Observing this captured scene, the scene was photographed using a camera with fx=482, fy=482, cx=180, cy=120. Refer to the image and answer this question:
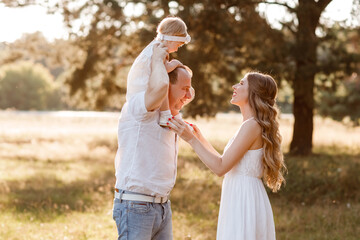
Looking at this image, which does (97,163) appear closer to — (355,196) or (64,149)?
(64,149)

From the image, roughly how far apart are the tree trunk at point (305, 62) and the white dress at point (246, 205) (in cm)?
850

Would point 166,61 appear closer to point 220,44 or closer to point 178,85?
point 178,85

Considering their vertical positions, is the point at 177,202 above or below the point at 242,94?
below

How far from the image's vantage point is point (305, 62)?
12.4m

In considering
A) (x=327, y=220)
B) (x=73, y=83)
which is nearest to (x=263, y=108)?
(x=327, y=220)

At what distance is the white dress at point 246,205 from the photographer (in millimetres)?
3490

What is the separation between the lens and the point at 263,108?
3.48m

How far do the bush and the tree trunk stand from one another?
198 ft

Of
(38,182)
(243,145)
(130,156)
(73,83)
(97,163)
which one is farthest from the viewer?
(73,83)

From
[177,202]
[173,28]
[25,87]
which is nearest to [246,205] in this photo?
[173,28]

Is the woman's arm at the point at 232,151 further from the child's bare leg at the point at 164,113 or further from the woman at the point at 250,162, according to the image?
the child's bare leg at the point at 164,113

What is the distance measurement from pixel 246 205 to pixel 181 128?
891 millimetres

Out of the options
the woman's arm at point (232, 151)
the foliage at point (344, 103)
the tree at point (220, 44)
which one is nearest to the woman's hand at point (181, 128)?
the woman's arm at point (232, 151)

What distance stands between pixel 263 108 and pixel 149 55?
105cm
